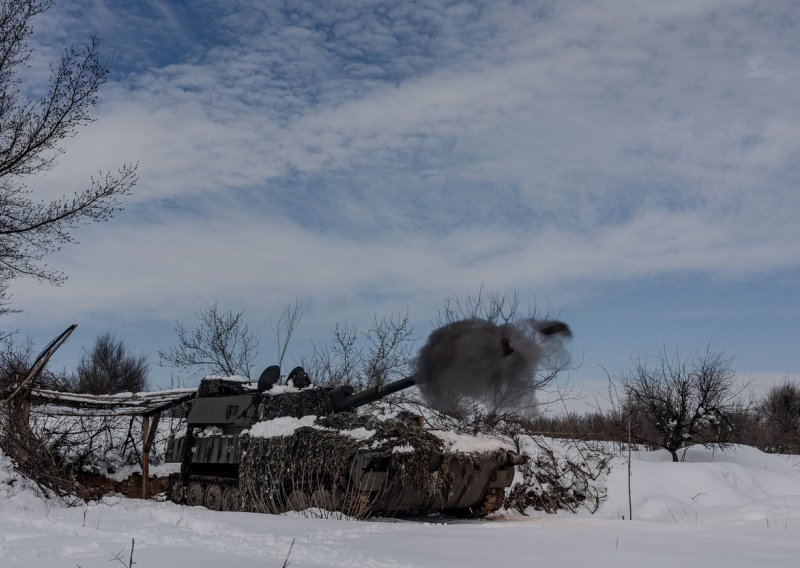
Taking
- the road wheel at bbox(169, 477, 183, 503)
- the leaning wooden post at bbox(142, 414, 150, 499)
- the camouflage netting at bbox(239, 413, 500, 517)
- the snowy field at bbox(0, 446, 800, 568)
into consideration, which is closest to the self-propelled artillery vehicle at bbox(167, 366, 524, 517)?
the camouflage netting at bbox(239, 413, 500, 517)

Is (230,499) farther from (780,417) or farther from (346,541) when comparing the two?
(780,417)

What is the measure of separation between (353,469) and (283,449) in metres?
1.68

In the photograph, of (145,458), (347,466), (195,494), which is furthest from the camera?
(145,458)

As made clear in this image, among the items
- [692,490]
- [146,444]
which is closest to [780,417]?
[692,490]

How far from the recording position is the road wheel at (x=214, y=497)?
13305 millimetres

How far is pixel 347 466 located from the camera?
10.8 m

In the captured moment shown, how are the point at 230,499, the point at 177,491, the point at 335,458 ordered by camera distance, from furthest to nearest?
the point at 177,491 → the point at 230,499 → the point at 335,458

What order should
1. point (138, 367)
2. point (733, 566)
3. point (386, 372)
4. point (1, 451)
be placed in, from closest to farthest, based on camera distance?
1. point (733, 566)
2. point (1, 451)
3. point (386, 372)
4. point (138, 367)

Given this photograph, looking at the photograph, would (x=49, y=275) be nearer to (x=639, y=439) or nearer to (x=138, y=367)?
(x=639, y=439)

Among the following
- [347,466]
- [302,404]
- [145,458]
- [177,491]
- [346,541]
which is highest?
[302,404]

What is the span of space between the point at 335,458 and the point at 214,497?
352 cm

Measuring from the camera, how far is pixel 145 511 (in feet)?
33.2

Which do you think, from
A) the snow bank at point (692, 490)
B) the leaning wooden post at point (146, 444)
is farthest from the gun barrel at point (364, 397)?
the leaning wooden post at point (146, 444)

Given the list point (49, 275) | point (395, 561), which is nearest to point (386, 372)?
point (49, 275)
